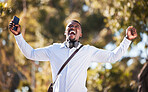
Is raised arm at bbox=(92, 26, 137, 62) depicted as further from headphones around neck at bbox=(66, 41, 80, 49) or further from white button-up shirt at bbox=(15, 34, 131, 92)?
headphones around neck at bbox=(66, 41, 80, 49)

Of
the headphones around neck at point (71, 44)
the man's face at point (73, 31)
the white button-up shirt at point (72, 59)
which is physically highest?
the man's face at point (73, 31)

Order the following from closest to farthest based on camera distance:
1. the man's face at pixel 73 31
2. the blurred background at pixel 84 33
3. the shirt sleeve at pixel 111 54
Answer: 1. the shirt sleeve at pixel 111 54
2. the man's face at pixel 73 31
3. the blurred background at pixel 84 33

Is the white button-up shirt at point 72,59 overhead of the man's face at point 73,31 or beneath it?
beneath

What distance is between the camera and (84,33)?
9156mm

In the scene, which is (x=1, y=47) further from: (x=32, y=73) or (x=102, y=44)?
(x=102, y=44)

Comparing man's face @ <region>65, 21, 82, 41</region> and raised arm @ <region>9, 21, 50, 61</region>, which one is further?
man's face @ <region>65, 21, 82, 41</region>

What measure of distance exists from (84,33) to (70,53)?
5165mm

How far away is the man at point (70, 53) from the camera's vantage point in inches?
154

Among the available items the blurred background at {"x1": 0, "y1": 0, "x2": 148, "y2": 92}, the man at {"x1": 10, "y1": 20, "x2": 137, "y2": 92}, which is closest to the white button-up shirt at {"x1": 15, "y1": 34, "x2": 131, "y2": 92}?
the man at {"x1": 10, "y1": 20, "x2": 137, "y2": 92}

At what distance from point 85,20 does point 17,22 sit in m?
15.2

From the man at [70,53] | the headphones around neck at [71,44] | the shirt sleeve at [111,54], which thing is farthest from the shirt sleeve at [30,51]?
the shirt sleeve at [111,54]

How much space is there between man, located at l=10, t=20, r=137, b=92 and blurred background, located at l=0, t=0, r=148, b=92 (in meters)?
2.27

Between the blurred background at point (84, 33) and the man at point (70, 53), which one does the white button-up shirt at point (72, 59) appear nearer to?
the man at point (70, 53)

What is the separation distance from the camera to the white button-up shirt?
153 inches
